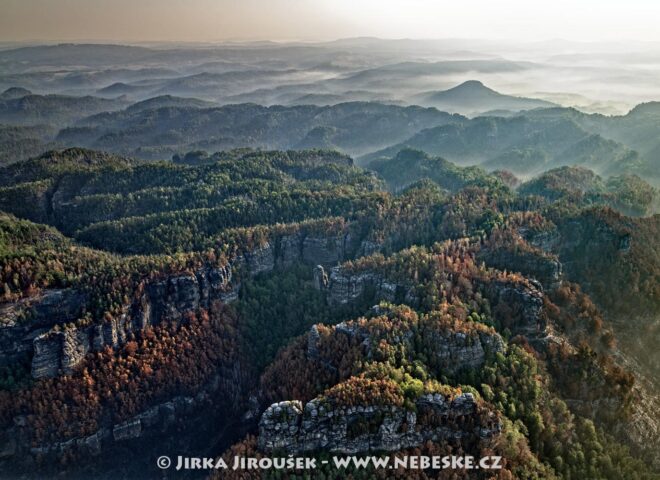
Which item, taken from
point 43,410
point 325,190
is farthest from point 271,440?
point 325,190

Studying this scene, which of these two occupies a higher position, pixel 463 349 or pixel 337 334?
pixel 463 349

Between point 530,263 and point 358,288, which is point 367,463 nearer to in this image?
point 358,288

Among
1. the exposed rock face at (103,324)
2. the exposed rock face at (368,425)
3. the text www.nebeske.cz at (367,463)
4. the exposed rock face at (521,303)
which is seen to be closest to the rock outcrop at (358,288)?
the exposed rock face at (103,324)

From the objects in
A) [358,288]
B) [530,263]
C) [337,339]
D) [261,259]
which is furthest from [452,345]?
[261,259]

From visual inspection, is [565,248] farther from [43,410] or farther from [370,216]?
[43,410]

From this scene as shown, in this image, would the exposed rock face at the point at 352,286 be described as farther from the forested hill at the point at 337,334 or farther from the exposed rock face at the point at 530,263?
the exposed rock face at the point at 530,263

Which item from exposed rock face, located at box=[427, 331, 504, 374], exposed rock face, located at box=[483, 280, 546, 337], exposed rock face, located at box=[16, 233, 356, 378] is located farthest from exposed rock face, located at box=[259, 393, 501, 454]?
exposed rock face, located at box=[16, 233, 356, 378]

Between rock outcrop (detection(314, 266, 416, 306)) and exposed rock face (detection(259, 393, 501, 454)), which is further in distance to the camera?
rock outcrop (detection(314, 266, 416, 306))

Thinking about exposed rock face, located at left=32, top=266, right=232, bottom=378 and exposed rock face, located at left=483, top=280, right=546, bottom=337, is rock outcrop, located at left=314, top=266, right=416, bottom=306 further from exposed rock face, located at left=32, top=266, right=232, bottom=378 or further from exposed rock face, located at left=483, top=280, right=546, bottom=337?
exposed rock face, located at left=32, top=266, right=232, bottom=378
